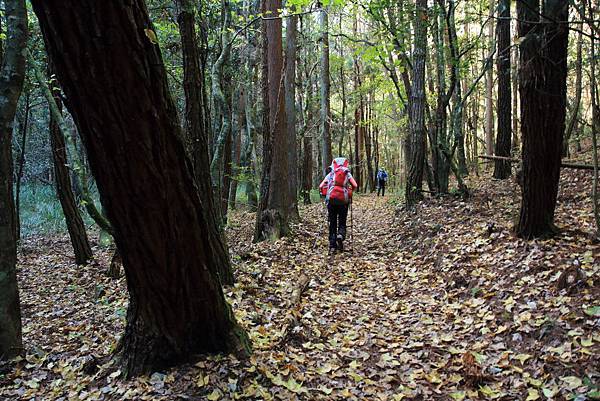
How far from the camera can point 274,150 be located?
35.9 ft

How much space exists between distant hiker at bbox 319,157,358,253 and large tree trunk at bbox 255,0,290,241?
129 centimetres

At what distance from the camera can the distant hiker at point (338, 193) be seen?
1016 cm

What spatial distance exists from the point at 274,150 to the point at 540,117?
6.05 m

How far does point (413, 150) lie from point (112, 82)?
12.0 m

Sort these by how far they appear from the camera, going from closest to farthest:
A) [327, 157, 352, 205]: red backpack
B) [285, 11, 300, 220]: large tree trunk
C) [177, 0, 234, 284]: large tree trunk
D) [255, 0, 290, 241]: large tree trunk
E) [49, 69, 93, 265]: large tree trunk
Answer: [177, 0, 234, 284]: large tree trunk
[327, 157, 352, 205]: red backpack
[255, 0, 290, 241]: large tree trunk
[49, 69, 93, 265]: large tree trunk
[285, 11, 300, 220]: large tree trunk

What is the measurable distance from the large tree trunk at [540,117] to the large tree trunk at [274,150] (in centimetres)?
567

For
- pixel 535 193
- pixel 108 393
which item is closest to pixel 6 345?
pixel 108 393

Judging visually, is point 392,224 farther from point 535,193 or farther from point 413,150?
point 535,193

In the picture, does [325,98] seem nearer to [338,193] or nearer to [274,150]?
[274,150]

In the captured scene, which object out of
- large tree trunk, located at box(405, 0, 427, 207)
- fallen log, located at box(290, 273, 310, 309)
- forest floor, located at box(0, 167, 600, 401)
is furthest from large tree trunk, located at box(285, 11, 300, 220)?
fallen log, located at box(290, 273, 310, 309)

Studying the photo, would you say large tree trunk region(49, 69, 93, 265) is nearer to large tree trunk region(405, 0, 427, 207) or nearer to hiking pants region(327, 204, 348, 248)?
hiking pants region(327, 204, 348, 248)

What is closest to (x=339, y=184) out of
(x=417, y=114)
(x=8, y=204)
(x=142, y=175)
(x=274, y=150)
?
(x=274, y=150)

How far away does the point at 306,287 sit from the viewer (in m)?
7.42

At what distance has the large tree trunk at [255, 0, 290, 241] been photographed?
10.8m
